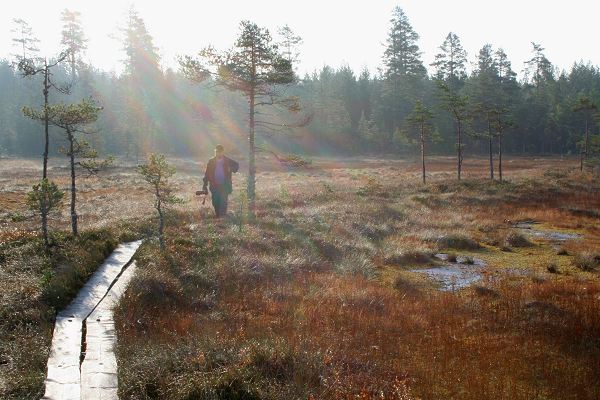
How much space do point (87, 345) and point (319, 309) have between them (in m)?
4.14

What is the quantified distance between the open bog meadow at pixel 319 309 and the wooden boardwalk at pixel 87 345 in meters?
0.14

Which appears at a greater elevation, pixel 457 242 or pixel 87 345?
pixel 87 345

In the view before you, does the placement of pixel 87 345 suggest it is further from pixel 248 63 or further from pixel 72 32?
pixel 72 32

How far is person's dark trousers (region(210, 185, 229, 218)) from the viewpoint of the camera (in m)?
16.9

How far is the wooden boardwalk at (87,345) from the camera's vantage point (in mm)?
5207

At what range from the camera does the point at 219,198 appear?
17.4 metres

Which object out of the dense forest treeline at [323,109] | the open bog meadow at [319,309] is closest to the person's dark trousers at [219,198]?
the open bog meadow at [319,309]

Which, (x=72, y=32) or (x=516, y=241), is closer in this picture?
(x=516, y=241)

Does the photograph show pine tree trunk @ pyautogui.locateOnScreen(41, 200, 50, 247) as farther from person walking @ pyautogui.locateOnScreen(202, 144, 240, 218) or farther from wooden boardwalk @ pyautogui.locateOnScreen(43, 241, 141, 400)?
person walking @ pyautogui.locateOnScreen(202, 144, 240, 218)

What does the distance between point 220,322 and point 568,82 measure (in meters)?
114

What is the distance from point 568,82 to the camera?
104250 millimetres

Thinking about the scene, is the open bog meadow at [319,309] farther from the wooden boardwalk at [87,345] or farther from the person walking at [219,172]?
the person walking at [219,172]

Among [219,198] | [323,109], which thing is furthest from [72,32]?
[219,198]

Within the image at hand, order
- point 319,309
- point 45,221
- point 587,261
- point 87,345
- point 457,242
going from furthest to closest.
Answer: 1. point 457,242
2. point 587,261
3. point 45,221
4. point 319,309
5. point 87,345
